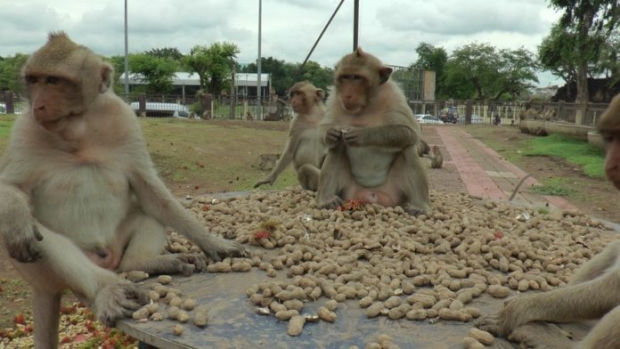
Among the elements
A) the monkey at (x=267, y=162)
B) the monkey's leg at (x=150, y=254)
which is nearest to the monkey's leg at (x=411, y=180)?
the monkey's leg at (x=150, y=254)

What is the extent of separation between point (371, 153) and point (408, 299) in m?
2.43

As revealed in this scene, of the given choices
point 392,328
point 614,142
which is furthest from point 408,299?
point 614,142

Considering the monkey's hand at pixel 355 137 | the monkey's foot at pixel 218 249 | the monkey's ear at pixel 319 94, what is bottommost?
the monkey's foot at pixel 218 249

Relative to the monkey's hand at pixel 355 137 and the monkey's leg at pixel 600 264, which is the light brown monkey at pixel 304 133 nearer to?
the monkey's hand at pixel 355 137

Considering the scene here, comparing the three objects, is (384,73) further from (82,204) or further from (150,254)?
(82,204)

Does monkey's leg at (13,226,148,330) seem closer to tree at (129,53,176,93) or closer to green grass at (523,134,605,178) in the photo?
green grass at (523,134,605,178)

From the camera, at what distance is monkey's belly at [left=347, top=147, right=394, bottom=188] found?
5.04 metres

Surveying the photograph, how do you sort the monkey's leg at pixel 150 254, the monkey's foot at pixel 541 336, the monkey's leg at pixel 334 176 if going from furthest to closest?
the monkey's leg at pixel 334 176 < the monkey's leg at pixel 150 254 < the monkey's foot at pixel 541 336

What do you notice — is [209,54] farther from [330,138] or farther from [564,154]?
[330,138]

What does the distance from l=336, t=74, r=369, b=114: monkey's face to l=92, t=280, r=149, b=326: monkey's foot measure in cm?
249

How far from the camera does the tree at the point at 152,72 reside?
4722 centimetres

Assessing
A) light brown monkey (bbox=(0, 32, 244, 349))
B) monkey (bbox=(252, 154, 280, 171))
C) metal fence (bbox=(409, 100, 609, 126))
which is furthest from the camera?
metal fence (bbox=(409, 100, 609, 126))

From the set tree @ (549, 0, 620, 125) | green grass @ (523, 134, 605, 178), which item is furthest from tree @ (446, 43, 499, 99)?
green grass @ (523, 134, 605, 178)

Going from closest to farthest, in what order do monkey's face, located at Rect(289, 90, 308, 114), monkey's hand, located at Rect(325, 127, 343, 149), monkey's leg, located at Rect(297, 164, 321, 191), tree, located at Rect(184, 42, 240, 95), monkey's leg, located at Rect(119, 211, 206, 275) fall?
monkey's leg, located at Rect(119, 211, 206, 275) < monkey's hand, located at Rect(325, 127, 343, 149) < monkey's leg, located at Rect(297, 164, 321, 191) < monkey's face, located at Rect(289, 90, 308, 114) < tree, located at Rect(184, 42, 240, 95)
